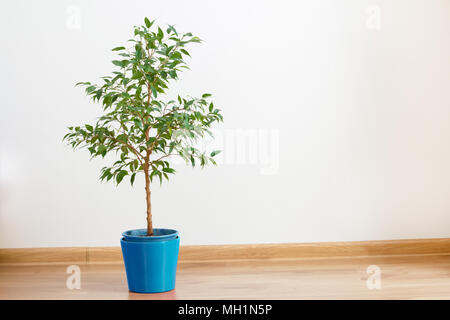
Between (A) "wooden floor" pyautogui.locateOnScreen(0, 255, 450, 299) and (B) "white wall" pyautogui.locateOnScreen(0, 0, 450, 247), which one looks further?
(B) "white wall" pyautogui.locateOnScreen(0, 0, 450, 247)

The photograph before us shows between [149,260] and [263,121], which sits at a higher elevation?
[263,121]

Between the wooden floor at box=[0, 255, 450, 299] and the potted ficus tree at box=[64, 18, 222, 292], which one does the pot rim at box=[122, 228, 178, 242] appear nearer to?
the potted ficus tree at box=[64, 18, 222, 292]

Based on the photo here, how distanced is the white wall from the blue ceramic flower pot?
57 centimetres

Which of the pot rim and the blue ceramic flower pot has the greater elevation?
the pot rim

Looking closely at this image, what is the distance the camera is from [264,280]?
6.57 feet

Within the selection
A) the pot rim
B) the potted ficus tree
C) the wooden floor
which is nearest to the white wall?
the wooden floor

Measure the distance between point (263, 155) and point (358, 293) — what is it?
0.87 meters

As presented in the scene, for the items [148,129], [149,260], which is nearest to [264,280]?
[149,260]

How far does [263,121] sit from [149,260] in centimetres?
97

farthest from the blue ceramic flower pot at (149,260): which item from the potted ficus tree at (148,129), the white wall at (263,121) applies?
the white wall at (263,121)

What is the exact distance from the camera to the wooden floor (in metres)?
1.79

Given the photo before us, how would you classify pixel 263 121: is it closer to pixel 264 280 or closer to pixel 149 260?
pixel 264 280
